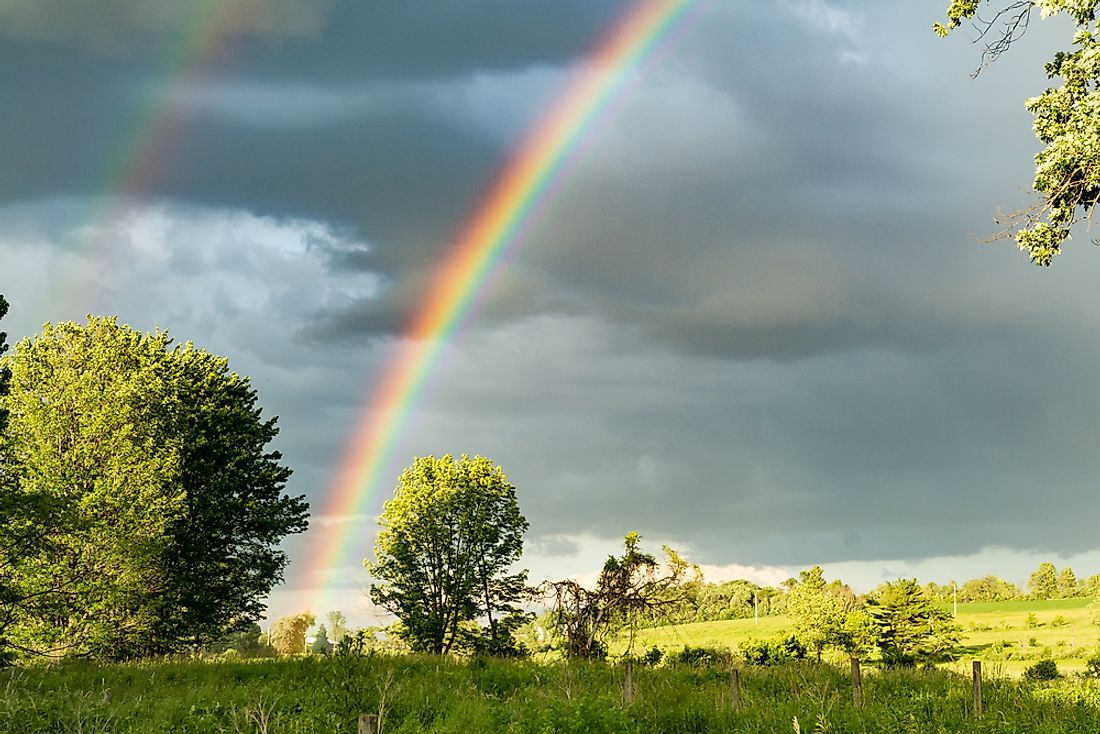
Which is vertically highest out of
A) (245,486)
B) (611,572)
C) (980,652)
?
(245,486)

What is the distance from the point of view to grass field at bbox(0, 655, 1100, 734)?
42.4ft

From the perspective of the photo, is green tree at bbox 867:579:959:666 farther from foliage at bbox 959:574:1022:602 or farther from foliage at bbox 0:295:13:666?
foliage at bbox 959:574:1022:602

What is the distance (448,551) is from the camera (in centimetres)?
4709

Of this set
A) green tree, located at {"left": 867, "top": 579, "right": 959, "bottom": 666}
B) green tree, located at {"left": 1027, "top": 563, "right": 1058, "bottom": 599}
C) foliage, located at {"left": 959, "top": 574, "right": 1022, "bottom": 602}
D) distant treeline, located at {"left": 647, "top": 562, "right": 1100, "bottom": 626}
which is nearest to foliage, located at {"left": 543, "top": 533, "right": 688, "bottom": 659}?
distant treeline, located at {"left": 647, "top": 562, "right": 1100, "bottom": 626}

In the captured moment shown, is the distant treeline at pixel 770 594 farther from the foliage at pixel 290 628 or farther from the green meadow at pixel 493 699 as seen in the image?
the foliage at pixel 290 628

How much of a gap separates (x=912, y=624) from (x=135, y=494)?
119ft

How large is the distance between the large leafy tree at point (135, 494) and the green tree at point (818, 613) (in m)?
24.8

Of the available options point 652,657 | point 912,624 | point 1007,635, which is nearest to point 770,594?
point 1007,635

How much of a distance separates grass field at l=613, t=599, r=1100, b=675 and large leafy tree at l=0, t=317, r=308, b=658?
15.9m

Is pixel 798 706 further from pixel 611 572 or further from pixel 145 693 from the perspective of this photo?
pixel 611 572

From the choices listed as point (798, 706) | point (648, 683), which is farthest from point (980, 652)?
point (798, 706)

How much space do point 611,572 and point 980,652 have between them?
1225 inches

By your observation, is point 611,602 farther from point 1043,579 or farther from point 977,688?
point 1043,579

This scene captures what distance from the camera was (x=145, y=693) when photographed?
1783 cm
